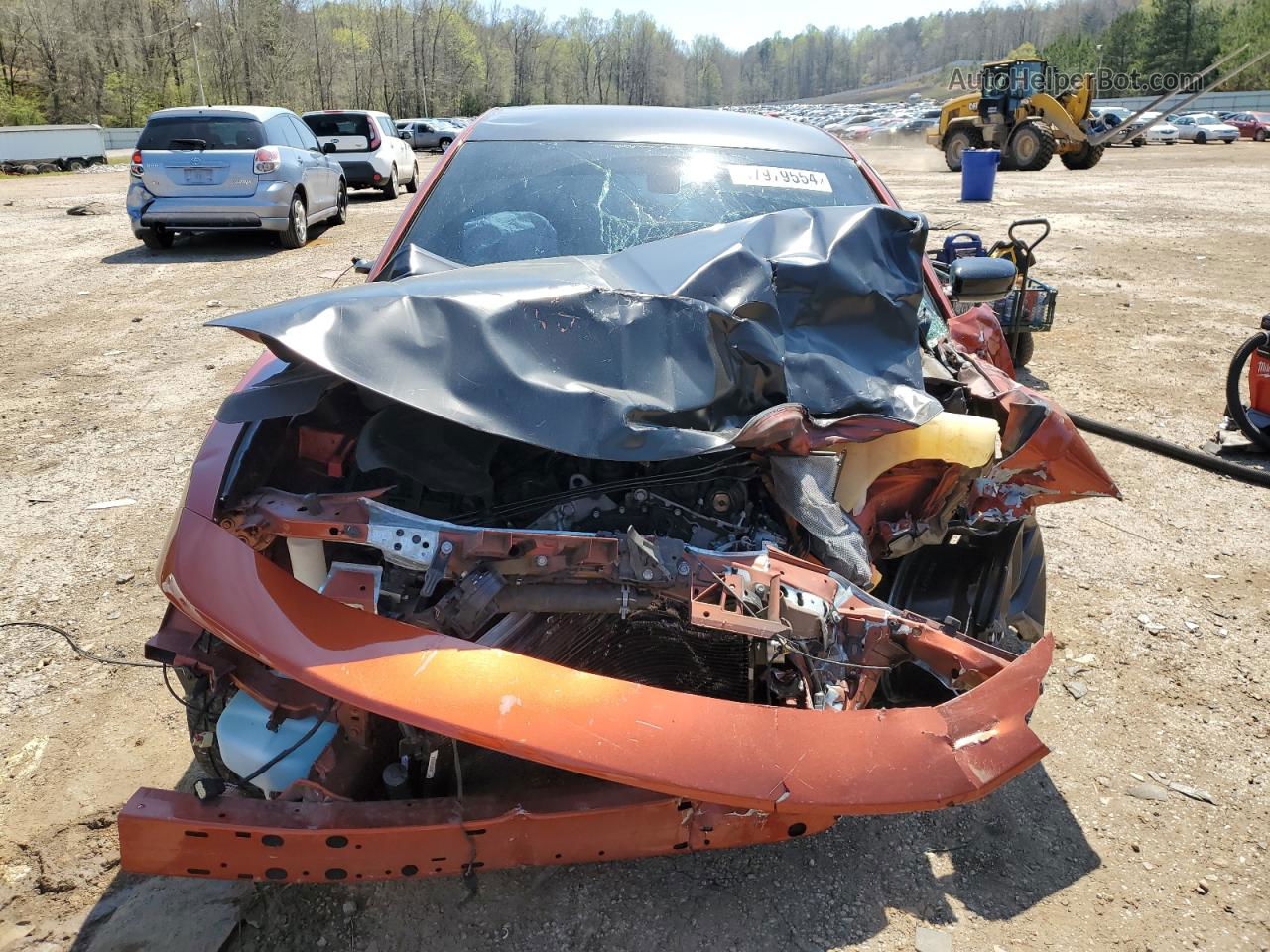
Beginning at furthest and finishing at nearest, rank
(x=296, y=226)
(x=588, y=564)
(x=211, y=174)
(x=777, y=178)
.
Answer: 1. (x=296, y=226)
2. (x=211, y=174)
3. (x=777, y=178)
4. (x=588, y=564)

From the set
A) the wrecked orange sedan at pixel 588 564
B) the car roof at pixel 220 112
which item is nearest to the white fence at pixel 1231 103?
the car roof at pixel 220 112

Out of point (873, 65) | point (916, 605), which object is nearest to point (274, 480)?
point (916, 605)

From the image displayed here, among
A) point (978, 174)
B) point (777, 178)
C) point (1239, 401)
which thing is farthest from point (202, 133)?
point (978, 174)

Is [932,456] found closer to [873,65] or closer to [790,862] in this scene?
[790,862]

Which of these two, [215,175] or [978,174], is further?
[978,174]

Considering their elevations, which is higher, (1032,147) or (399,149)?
(1032,147)

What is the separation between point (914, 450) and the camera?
235cm

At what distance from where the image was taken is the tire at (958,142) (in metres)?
25.4

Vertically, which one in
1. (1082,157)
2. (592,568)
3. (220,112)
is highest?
(220,112)

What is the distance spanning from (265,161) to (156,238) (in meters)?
1.87

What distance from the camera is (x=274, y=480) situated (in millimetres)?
2182

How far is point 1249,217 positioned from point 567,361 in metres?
17.0

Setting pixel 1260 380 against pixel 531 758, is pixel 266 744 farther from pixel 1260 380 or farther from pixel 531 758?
pixel 1260 380

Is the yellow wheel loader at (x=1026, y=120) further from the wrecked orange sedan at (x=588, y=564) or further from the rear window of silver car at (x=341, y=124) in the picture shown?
the wrecked orange sedan at (x=588, y=564)
